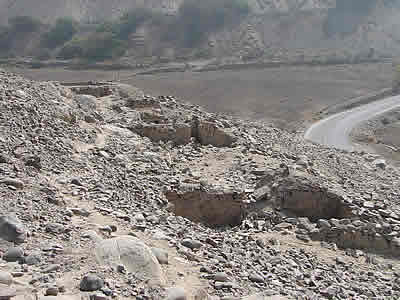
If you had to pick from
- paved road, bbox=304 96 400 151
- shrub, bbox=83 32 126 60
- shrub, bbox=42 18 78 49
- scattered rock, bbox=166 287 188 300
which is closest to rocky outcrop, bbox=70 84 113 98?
scattered rock, bbox=166 287 188 300

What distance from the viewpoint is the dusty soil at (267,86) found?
156ft

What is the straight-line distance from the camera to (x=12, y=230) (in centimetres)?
678

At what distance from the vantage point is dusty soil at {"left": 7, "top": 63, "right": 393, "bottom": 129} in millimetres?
47562

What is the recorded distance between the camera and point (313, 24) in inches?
3410

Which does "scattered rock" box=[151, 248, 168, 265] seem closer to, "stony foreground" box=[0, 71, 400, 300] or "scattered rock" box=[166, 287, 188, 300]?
"stony foreground" box=[0, 71, 400, 300]

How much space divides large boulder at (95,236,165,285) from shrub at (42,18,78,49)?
81.9 m

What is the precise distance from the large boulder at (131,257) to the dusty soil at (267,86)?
115 feet

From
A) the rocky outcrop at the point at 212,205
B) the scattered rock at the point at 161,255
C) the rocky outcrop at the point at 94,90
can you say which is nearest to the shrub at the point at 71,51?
the rocky outcrop at the point at 94,90

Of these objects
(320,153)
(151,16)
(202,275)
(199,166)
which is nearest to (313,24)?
(151,16)

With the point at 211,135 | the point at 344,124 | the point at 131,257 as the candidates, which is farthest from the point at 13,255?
the point at 344,124

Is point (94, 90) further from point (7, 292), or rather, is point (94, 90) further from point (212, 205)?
point (7, 292)

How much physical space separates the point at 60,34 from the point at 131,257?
3301 inches

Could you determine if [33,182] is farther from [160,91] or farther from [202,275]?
[160,91]

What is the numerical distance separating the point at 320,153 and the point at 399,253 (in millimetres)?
8383
